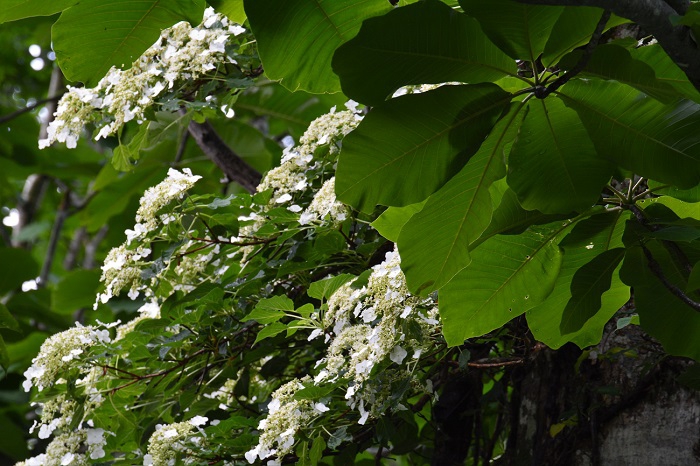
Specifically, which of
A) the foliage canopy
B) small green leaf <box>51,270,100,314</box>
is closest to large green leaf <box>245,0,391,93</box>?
the foliage canopy

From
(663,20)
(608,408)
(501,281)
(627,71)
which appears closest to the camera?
(663,20)

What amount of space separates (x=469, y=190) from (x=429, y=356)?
0.73 metres

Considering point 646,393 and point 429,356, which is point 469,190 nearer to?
point 429,356

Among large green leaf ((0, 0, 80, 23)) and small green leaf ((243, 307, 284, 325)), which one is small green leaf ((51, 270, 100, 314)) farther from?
large green leaf ((0, 0, 80, 23))

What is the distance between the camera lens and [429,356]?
166cm

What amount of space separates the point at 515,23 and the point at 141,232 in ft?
4.27

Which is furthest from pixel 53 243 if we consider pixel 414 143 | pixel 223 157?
pixel 414 143

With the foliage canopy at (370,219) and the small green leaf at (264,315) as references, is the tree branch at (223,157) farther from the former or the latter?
the small green leaf at (264,315)

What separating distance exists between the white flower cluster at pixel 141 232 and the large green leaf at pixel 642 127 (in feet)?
3.88

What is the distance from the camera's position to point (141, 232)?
1.94 m

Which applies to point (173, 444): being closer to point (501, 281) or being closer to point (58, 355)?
point (58, 355)

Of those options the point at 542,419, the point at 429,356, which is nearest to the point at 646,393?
the point at 542,419

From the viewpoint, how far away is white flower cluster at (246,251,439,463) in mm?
1469

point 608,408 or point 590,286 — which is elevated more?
point 590,286
